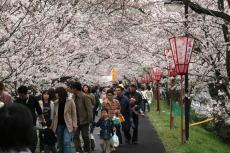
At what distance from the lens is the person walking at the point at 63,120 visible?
8453 mm

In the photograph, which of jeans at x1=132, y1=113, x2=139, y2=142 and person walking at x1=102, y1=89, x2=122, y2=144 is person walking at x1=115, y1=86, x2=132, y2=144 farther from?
person walking at x1=102, y1=89, x2=122, y2=144

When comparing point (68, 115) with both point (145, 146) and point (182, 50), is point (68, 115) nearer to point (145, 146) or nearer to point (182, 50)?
point (145, 146)

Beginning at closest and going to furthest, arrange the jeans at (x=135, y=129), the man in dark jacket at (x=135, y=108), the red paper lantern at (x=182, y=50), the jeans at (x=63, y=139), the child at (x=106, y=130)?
the jeans at (x=63, y=139) → the child at (x=106, y=130) → the red paper lantern at (x=182, y=50) → the jeans at (x=135, y=129) → the man in dark jacket at (x=135, y=108)

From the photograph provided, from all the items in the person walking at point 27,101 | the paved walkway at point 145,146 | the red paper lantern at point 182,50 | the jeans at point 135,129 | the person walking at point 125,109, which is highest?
the red paper lantern at point 182,50

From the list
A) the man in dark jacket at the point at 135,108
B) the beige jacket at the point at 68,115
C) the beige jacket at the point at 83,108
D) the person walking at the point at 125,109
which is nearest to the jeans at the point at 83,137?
the beige jacket at the point at 83,108

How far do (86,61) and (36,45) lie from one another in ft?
37.0

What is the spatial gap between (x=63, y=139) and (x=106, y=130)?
132cm

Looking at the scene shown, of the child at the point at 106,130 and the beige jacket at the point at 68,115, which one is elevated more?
the beige jacket at the point at 68,115

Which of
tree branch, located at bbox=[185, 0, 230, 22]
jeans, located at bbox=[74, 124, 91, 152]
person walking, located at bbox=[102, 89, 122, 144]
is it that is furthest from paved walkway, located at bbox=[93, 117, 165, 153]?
tree branch, located at bbox=[185, 0, 230, 22]

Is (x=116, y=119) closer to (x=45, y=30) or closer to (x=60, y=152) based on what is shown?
(x=60, y=152)

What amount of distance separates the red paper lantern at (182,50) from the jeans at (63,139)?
13.9 feet

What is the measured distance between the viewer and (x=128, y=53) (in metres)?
25.7

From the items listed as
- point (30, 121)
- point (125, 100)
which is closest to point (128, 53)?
point (125, 100)

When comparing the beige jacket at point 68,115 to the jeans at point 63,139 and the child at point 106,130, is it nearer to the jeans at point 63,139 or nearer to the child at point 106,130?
the jeans at point 63,139
